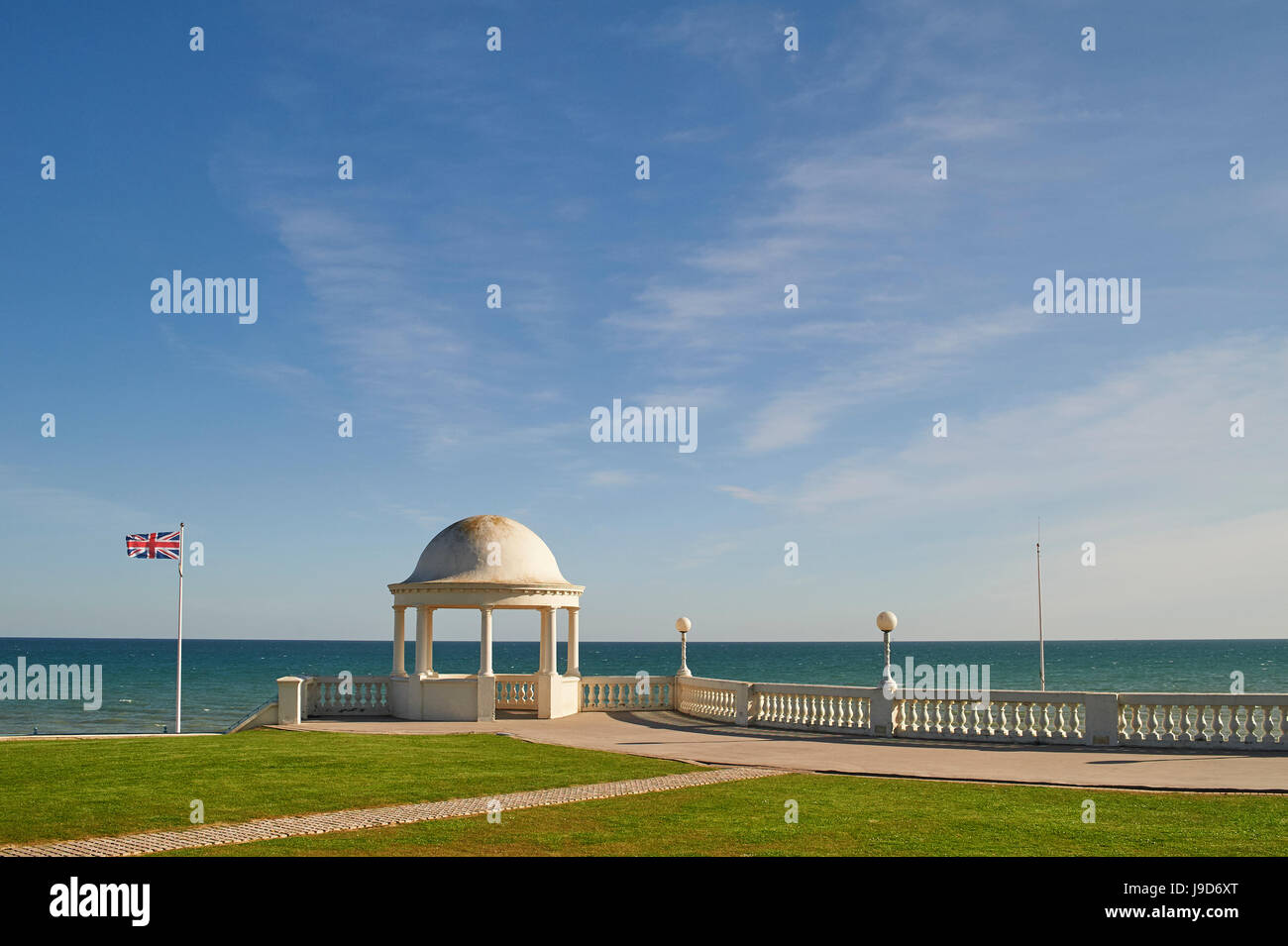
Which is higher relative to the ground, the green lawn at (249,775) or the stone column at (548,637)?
the stone column at (548,637)

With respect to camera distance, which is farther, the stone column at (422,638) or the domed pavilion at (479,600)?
the stone column at (422,638)

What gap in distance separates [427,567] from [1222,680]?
9882 centimetres

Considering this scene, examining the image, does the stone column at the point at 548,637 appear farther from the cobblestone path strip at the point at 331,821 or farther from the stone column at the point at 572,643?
the cobblestone path strip at the point at 331,821

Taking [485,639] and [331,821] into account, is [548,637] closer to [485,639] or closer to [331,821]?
[485,639]

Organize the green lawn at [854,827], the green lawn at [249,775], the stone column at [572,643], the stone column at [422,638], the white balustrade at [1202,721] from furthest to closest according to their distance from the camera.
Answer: the stone column at [572,643] < the stone column at [422,638] < the white balustrade at [1202,721] < the green lawn at [249,775] < the green lawn at [854,827]

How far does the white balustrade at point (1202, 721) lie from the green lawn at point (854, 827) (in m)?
6.00

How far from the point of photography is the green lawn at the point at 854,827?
34.4 ft

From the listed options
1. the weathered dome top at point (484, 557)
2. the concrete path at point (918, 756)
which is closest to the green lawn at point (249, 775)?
the concrete path at point (918, 756)

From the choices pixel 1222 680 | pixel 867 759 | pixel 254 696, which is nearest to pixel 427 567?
pixel 867 759

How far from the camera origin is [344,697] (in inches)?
1098

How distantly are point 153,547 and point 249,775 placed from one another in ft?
52.2

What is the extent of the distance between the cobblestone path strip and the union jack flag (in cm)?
1922

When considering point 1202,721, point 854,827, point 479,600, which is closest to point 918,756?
point 1202,721
